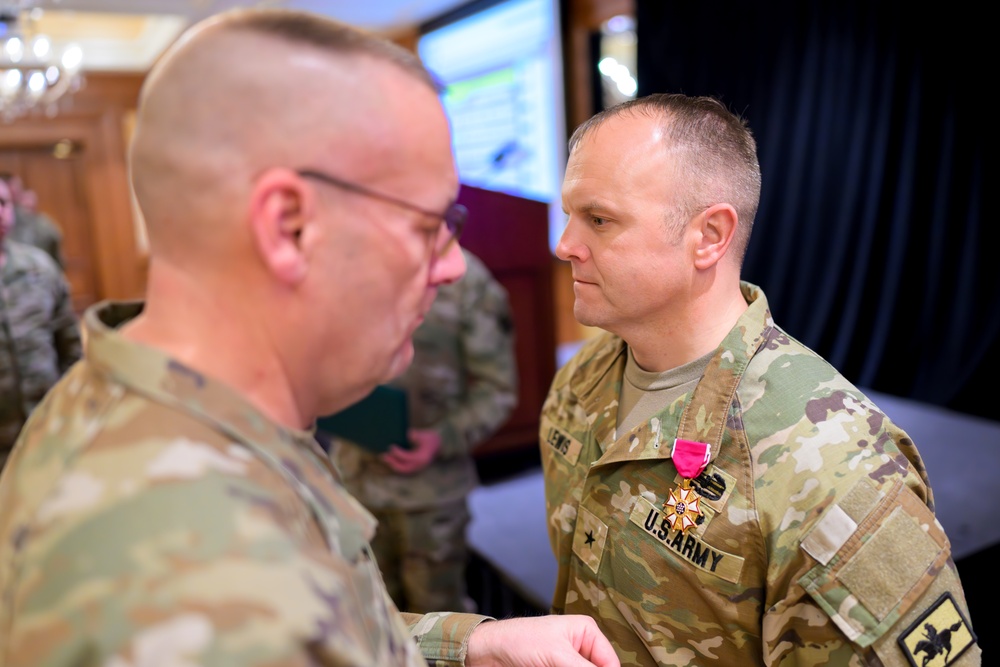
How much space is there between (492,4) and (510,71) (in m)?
0.66

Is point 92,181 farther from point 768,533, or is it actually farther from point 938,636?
point 938,636

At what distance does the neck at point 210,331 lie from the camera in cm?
61

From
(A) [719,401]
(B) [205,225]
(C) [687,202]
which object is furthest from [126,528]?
(C) [687,202]

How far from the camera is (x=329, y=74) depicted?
61 centimetres

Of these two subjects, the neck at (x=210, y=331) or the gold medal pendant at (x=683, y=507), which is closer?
the neck at (x=210, y=331)

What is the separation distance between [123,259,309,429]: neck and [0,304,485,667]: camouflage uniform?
3 cm

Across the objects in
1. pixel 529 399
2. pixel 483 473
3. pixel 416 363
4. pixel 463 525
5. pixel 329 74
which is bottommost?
pixel 483 473

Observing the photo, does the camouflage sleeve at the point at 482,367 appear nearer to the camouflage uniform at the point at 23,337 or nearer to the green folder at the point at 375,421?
the green folder at the point at 375,421

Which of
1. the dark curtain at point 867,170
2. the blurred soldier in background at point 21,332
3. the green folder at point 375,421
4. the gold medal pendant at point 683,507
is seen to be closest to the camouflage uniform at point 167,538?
the gold medal pendant at point 683,507

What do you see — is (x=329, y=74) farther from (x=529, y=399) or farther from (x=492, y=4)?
(x=492, y=4)

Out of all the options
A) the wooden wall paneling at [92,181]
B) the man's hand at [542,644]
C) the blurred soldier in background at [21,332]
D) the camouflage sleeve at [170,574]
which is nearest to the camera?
the camouflage sleeve at [170,574]

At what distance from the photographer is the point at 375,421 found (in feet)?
6.73

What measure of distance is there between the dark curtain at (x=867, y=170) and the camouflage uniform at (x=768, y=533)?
2.83 m

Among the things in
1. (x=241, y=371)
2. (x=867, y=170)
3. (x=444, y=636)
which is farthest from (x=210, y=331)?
(x=867, y=170)
